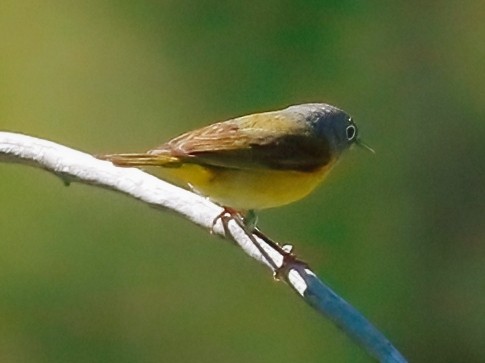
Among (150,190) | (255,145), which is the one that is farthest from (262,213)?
(150,190)

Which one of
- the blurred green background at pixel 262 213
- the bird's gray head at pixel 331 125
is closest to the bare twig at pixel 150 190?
the bird's gray head at pixel 331 125

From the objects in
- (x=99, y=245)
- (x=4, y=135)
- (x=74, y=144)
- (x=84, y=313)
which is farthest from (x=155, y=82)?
(x=4, y=135)

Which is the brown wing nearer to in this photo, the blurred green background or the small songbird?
the small songbird

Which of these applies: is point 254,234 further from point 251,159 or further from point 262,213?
point 262,213

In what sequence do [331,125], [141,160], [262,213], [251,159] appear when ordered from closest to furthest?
[141,160], [251,159], [331,125], [262,213]

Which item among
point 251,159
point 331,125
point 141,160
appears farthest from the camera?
point 331,125

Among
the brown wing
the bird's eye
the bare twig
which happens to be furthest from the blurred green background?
the bare twig
